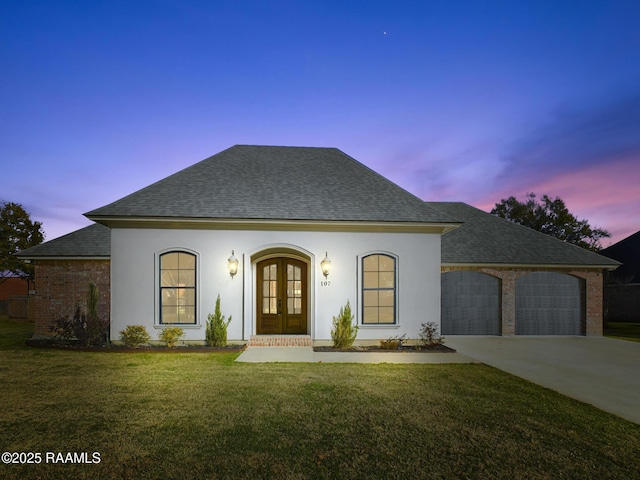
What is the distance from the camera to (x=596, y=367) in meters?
8.40

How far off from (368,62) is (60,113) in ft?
47.6

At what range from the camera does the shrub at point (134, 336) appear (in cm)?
976

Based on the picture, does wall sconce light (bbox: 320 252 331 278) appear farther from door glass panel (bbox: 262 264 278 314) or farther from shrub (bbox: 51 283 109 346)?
shrub (bbox: 51 283 109 346)

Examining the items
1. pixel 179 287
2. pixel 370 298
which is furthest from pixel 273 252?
pixel 370 298

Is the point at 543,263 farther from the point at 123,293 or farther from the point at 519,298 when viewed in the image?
the point at 123,293

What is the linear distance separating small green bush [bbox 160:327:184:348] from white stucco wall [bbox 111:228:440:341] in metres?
0.24

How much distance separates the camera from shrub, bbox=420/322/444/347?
409 inches

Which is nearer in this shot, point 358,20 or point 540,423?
point 540,423

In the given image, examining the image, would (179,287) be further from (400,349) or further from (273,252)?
(400,349)

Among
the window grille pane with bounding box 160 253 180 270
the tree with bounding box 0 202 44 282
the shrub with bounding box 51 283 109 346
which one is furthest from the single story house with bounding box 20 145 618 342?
the tree with bounding box 0 202 44 282

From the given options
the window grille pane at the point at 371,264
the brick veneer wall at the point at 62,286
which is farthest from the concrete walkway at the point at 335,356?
the brick veneer wall at the point at 62,286

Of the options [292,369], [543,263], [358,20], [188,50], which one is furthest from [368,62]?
[292,369]

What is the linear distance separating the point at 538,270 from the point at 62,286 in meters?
18.8

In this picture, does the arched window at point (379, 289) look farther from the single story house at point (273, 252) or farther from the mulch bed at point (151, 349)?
the mulch bed at point (151, 349)
